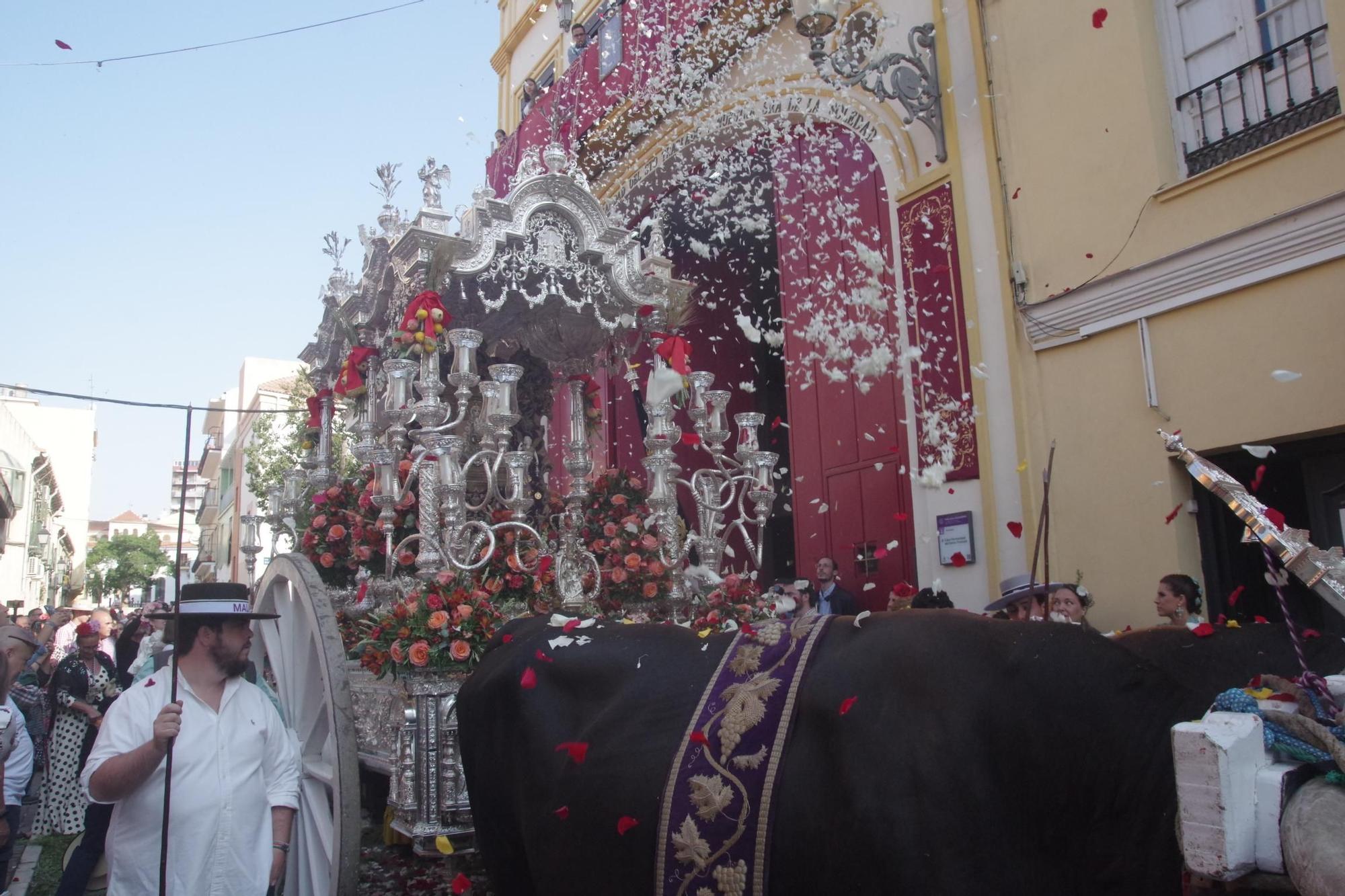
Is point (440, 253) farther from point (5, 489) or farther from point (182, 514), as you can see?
point (5, 489)

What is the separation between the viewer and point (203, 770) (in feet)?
10.5

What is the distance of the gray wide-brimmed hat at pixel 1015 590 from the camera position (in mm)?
5094

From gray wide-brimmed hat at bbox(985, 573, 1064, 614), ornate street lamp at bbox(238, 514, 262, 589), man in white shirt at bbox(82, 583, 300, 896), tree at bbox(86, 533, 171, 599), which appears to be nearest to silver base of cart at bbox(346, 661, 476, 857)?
man in white shirt at bbox(82, 583, 300, 896)

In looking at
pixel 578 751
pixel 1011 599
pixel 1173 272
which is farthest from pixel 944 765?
pixel 1173 272

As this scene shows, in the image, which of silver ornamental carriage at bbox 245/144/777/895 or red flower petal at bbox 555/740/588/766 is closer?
red flower petal at bbox 555/740/588/766

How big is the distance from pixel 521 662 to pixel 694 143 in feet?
26.5

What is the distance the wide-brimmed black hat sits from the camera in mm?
Result: 3369

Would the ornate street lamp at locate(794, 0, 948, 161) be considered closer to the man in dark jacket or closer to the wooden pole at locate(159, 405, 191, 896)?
the man in dark jacket

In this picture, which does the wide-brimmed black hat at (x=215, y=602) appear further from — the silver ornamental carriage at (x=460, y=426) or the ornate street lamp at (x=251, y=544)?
the ornate street lamp at (x=251, y=544)

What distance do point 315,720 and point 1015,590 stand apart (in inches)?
157

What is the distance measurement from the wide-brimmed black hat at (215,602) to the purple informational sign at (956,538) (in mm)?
5323

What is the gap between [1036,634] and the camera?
2.31 m

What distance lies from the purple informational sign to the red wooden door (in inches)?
14.5

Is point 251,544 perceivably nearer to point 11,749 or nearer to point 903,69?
point 11,749
